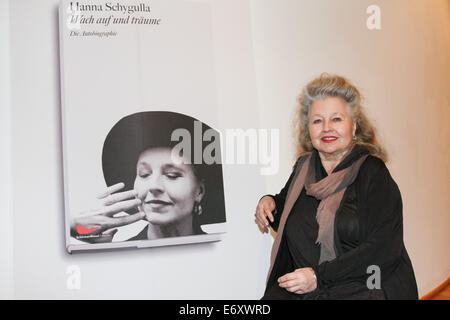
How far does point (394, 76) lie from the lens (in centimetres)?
310

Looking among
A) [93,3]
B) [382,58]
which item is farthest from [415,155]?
[93,3]

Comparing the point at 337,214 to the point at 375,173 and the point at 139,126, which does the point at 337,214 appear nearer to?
the point at 375,173

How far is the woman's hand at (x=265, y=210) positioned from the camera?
7.36 ft

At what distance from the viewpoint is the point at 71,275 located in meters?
2.15

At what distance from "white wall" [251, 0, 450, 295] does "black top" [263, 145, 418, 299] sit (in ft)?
1.89

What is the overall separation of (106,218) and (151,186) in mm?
277

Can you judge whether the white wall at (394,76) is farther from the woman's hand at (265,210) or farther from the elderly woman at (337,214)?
the elderly woman at (337,214)

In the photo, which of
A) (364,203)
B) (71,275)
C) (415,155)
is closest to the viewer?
(364,203)

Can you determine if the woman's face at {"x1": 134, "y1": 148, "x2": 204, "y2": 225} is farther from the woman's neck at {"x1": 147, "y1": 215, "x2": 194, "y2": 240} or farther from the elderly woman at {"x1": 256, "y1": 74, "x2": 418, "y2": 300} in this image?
the elderly woman at {"x1": 256, "y1": 74, "x2": 418, "y2": 300}

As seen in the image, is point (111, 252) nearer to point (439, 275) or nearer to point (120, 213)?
point (120, 213)

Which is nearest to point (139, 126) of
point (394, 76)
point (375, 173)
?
point (375, 173)

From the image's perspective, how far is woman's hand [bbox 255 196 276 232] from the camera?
2.24 metres
